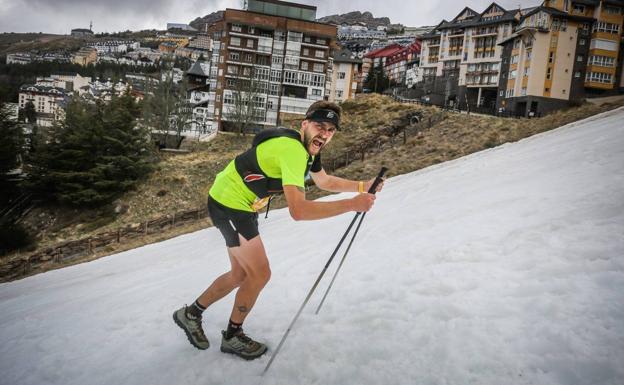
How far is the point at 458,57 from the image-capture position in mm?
81062

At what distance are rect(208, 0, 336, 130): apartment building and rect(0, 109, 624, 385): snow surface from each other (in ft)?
177

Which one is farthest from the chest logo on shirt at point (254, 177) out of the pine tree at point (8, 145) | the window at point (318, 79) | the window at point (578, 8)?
the window at point (578, 8)

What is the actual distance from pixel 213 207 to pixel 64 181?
110 feet

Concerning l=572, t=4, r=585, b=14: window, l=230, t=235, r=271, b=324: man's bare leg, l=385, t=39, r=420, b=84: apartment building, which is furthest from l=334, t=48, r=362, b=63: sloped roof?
l=230, t=235, r=271, b=324: man's bare leg

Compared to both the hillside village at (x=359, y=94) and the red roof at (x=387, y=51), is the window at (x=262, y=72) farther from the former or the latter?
the red roof at (x=387, y=51)

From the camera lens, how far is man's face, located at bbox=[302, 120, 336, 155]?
3.38 m

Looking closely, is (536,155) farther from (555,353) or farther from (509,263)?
(555,353)

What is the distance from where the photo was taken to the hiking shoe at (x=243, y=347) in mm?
3434

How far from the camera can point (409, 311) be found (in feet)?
12.7

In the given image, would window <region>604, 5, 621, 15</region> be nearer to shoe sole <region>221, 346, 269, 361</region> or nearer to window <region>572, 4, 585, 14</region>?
A: window <region>572, 4, 585, 14</region>

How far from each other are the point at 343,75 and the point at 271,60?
2634 cm

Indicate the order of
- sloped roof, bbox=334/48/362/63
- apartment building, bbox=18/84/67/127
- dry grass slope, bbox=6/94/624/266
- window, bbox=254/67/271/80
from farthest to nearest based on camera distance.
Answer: apartment building, bbox=18/84/67/127
sloped roof, bbox=334/48/362/63
window, bbox=254/67/271/80
dry grass slope, bbox=6/94/624/266

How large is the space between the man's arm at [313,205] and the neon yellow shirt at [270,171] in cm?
8

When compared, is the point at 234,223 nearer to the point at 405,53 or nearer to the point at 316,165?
the point at 316,165
